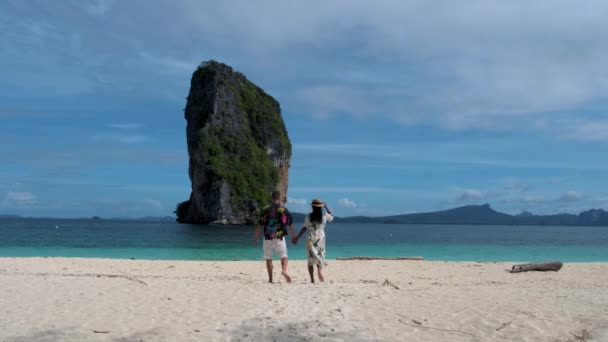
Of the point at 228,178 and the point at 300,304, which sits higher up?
the point at 228,178

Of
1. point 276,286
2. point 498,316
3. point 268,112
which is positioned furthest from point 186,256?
point 268,112

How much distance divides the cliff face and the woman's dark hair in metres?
69.1

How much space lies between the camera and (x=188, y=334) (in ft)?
19.1

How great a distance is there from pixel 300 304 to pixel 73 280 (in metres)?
5.44

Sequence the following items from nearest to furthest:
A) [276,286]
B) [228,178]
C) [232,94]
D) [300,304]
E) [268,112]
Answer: [300,304] → [276,286] → [228,178] → [232,94] → [268,112]

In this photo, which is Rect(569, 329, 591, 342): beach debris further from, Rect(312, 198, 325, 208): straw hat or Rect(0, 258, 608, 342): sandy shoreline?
Rect(312, 198, 325, 208): straw hat

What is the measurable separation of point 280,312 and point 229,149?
79949 mm

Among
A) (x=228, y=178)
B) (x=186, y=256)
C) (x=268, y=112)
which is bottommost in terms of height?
(x=186, y=256)

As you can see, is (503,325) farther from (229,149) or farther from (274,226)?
(229,149)

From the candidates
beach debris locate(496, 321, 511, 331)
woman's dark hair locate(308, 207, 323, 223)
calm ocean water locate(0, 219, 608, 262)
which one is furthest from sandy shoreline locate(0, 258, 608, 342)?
calm ocean water locate(0, 219, 608, 262)

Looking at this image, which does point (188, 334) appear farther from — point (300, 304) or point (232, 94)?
point (232, 94)

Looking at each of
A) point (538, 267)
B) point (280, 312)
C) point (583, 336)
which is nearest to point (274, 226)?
point (280, 312)

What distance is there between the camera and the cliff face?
265 ft

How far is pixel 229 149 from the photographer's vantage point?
85.4m
